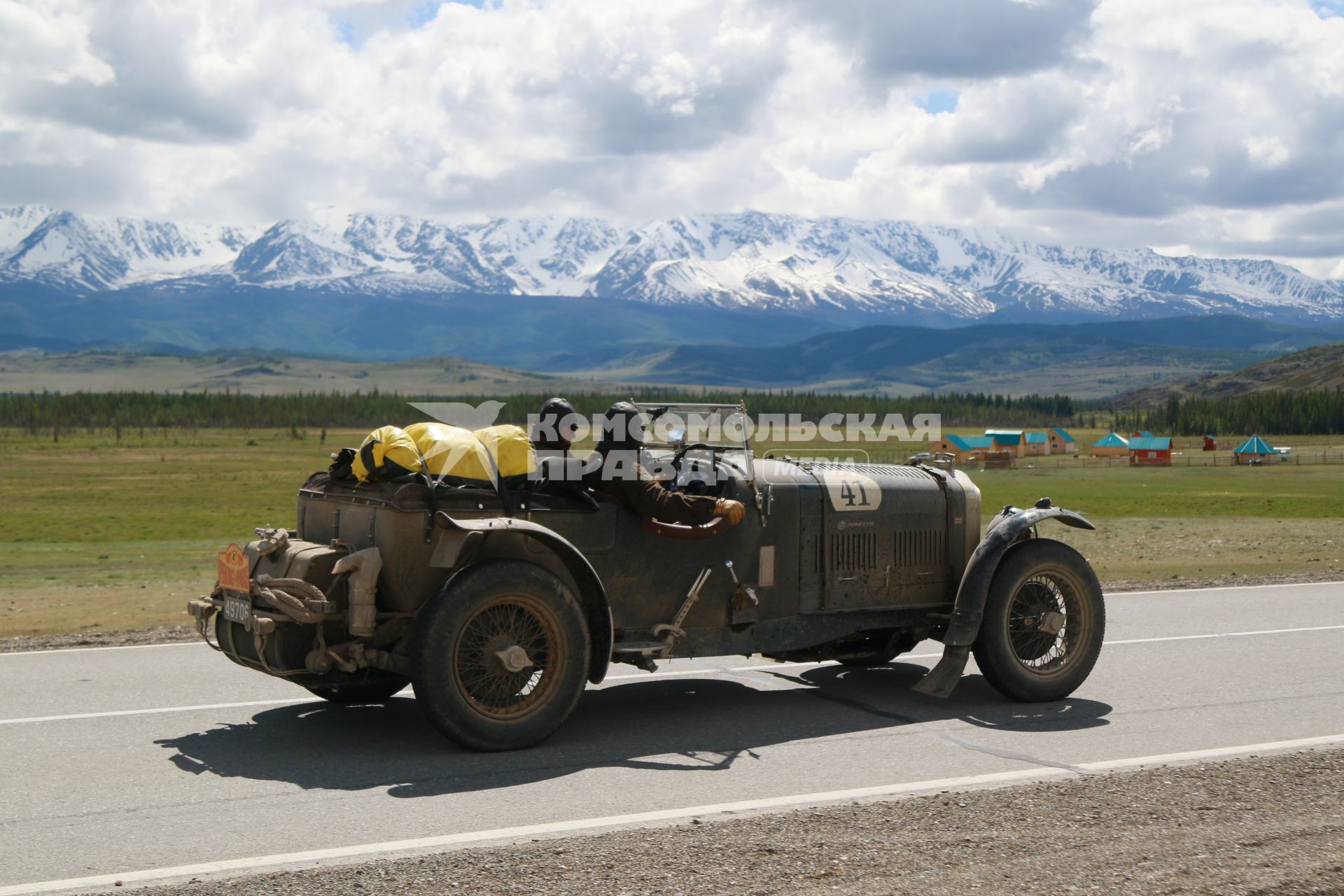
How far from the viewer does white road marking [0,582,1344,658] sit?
1141 centimetres

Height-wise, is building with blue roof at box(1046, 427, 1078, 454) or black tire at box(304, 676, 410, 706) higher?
building with blue roof at box(1046, 427, 1078, 454)

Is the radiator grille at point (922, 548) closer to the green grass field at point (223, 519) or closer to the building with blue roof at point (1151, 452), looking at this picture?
the green grass field at point (223, 519)

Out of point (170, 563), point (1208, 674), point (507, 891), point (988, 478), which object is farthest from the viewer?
point (988, 478)

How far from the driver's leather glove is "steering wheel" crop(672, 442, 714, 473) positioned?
21.1 inches

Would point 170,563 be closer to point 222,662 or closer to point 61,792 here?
point 222,662

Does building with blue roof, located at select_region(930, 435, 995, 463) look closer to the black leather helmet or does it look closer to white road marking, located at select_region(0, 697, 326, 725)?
white road marking, located at select_region(0, 697, 326, 725)

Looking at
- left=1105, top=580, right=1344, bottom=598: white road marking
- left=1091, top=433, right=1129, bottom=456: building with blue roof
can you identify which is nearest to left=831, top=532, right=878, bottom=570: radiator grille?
left=1105, top=580, right=1344, bottom=598: white road marking

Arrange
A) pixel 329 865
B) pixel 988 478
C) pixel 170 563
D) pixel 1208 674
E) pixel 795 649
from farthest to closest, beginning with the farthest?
pixel 988 478, pixel 170 563, pixel 1208 674, pixel 795 649, pixel 329 865

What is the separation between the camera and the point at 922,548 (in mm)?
9648

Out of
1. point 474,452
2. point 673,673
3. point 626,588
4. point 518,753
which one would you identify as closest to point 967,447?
point 673,673

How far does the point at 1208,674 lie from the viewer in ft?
34.1

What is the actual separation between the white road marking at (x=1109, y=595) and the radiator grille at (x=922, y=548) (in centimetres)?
623

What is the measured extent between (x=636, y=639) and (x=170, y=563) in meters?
17.5

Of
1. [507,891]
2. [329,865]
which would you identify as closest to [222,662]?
[329,865]
